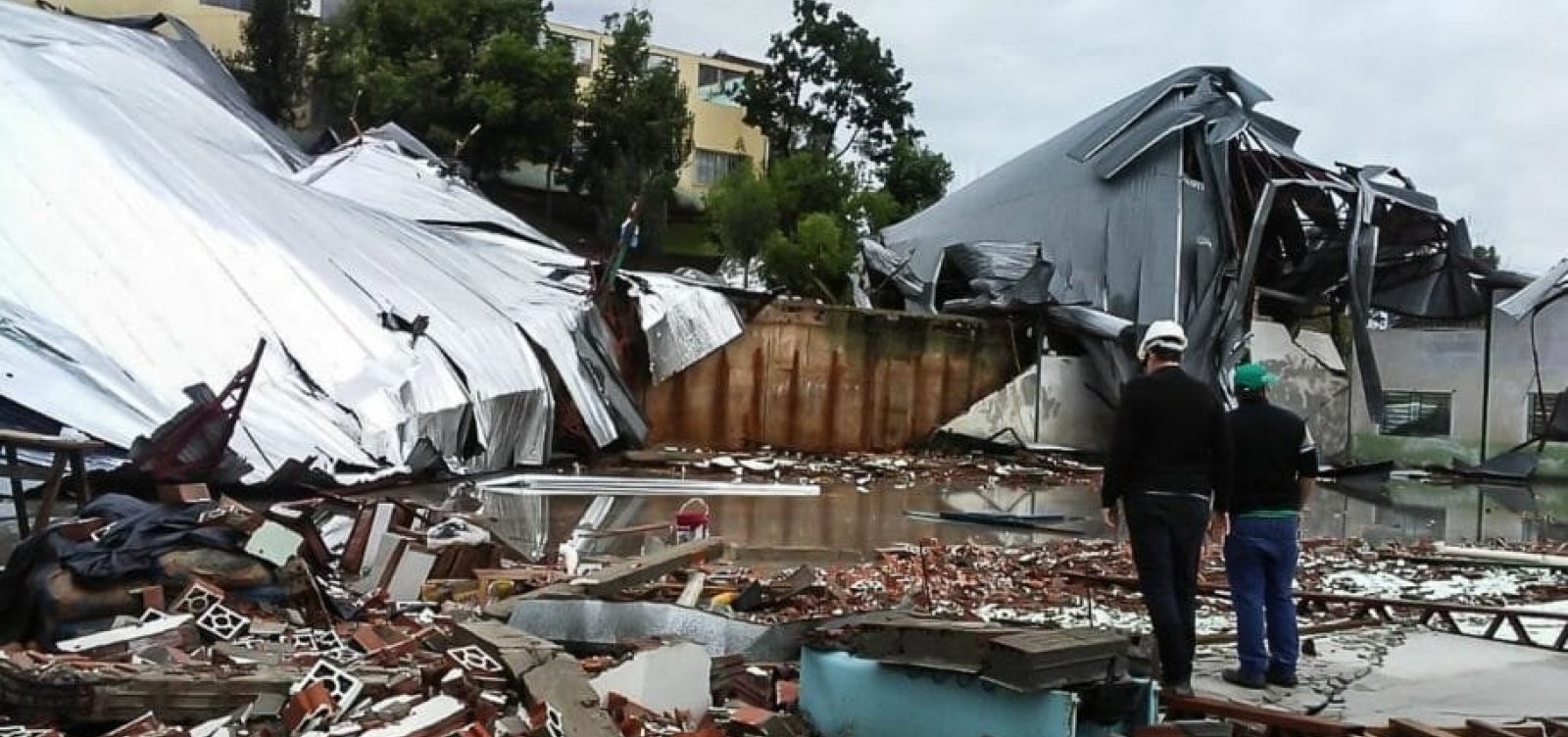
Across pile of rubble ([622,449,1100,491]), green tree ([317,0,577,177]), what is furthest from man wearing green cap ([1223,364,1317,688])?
green tree ([317,0,577,177])

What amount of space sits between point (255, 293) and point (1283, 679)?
1012 cm

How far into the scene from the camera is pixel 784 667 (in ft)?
16.7

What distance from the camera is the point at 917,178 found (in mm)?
39125

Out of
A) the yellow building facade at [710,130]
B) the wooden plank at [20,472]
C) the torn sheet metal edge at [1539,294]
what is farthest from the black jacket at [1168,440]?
the yellow building facade at [710,130]

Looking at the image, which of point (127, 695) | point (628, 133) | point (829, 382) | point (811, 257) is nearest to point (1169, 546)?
point (127, 695)

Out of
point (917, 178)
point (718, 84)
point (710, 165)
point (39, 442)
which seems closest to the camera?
point (39, 442)

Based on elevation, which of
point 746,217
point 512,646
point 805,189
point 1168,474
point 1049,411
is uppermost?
point 805,189

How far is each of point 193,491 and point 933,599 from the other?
13.0ft

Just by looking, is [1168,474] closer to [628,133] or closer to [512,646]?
[512,646]

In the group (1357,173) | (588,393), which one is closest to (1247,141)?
(1357,173)

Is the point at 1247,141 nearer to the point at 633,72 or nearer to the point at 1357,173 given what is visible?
the point at 1357,173

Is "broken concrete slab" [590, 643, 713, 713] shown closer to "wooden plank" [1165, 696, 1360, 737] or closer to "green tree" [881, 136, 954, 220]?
"wooden plank" [1165, 696, 1360, 737]

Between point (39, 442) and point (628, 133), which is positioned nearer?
point (39, 442)

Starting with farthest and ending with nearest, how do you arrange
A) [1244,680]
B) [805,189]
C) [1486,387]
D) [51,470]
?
[805,189] < [1486,387] < [51,470] < [1244,680]
